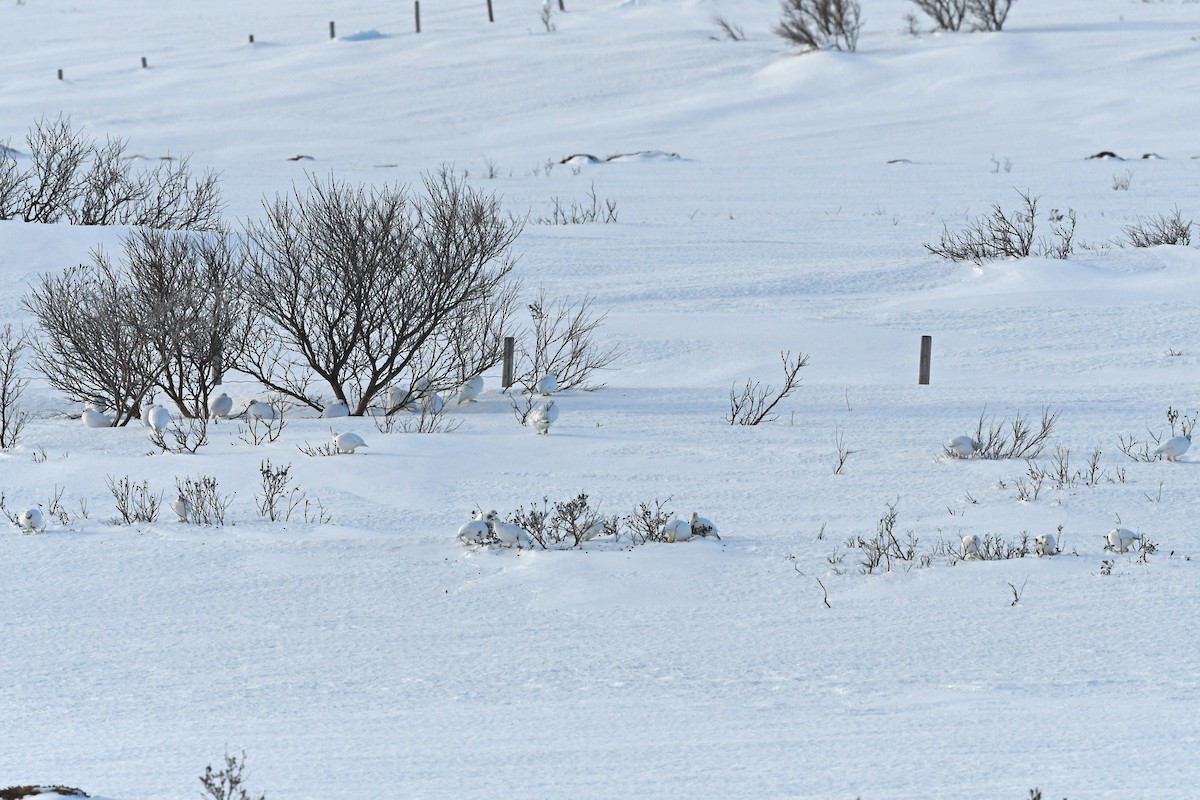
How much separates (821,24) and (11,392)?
25.6 metres

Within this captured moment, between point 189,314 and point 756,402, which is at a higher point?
point 189,314

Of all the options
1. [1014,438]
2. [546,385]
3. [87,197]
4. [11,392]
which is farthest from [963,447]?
[87,197]

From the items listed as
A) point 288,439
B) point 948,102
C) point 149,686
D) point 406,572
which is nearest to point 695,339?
point 288,439

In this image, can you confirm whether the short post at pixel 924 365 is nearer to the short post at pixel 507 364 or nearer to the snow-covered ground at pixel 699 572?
the snow-covered ground at pixel 699 572

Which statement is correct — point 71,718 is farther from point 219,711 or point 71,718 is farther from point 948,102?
point 948,102

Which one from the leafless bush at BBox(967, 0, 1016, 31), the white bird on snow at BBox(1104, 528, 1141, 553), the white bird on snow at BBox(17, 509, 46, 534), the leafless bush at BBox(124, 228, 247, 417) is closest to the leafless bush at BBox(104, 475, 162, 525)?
the white bird on snow at BBox(17, 509, 46, 534)

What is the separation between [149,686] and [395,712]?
0.79 meters

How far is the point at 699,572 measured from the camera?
5.27 m

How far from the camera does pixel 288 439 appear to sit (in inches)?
301

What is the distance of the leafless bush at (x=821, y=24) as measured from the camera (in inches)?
1247

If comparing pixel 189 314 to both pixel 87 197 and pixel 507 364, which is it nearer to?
pixel 507 364

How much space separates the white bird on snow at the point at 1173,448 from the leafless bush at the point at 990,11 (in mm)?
28462

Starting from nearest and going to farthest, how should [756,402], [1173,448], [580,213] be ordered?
[1173,448], [756,402], [580,213]

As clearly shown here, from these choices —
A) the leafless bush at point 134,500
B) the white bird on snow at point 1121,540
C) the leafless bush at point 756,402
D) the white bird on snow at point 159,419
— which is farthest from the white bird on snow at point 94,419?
the white bird on snow at point 1121,540
